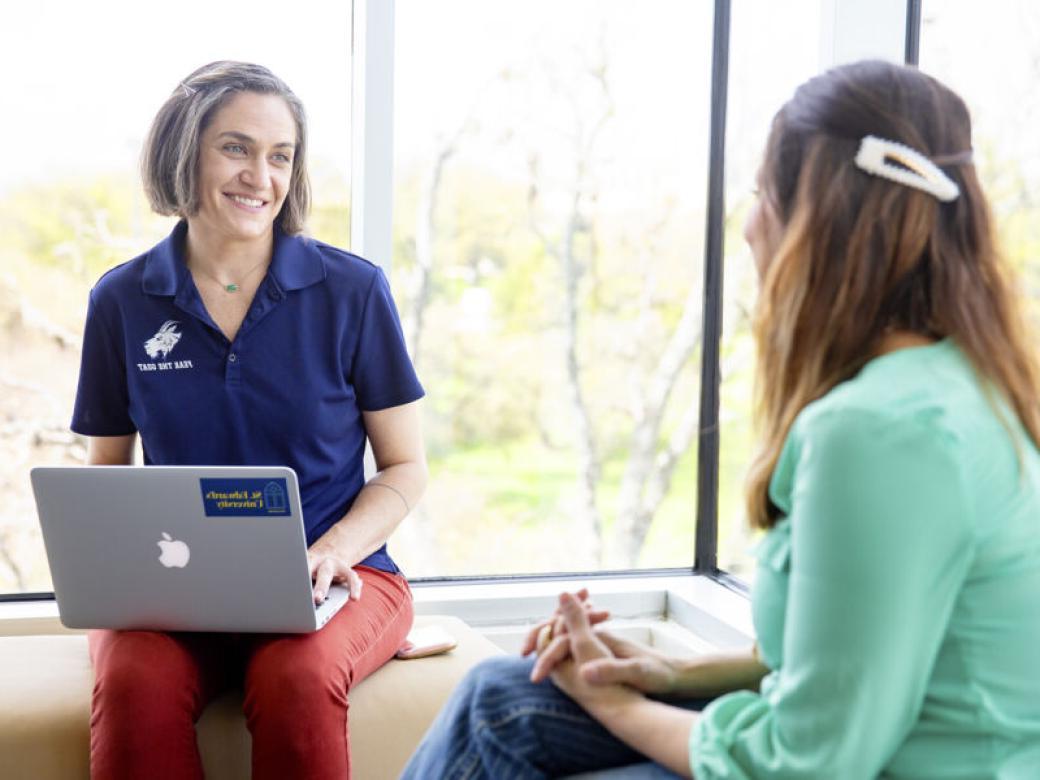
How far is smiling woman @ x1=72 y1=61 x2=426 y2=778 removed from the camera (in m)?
2.00

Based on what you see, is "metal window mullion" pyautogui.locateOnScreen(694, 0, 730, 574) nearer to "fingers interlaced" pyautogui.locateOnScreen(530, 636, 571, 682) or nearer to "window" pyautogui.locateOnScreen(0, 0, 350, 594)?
"window" pyautogui.locateOnScreen(0, 0, 350, 594)

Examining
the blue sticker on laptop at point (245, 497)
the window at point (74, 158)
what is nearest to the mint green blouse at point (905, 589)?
the blue sticker on laptop at point (245, 497)

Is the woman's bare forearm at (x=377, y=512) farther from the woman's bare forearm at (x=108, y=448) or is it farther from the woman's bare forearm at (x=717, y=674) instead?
the woman's bare forearm at (x=717, y=674)

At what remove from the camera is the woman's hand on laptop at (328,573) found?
1.83m

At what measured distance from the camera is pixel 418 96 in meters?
4.12

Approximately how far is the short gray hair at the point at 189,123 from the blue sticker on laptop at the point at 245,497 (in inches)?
24.6

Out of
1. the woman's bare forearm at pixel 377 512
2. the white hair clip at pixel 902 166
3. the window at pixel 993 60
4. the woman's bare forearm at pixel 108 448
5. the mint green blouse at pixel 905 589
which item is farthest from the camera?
the window at pixel 993 60

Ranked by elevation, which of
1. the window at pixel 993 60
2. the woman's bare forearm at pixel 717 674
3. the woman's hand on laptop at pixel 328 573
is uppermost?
the window at pixel 993 60

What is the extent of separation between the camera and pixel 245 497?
5.34 feet

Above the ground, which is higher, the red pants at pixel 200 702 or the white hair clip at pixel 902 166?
the white hair clip at pixel 902 166

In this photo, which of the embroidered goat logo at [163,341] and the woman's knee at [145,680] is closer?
the woman's knee at [145,680]

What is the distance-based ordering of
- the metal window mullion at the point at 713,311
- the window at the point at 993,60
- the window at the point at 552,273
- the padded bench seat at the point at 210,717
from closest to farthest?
1. the padded bench seat at the point at 210,717
2. the window at the point at 993,60
3. the metal window mullion at the point at 713,311
4. the window at the point at 552,273

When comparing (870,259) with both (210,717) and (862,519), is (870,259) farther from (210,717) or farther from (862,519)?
(210,717)

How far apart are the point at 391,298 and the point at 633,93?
2.52 metres
